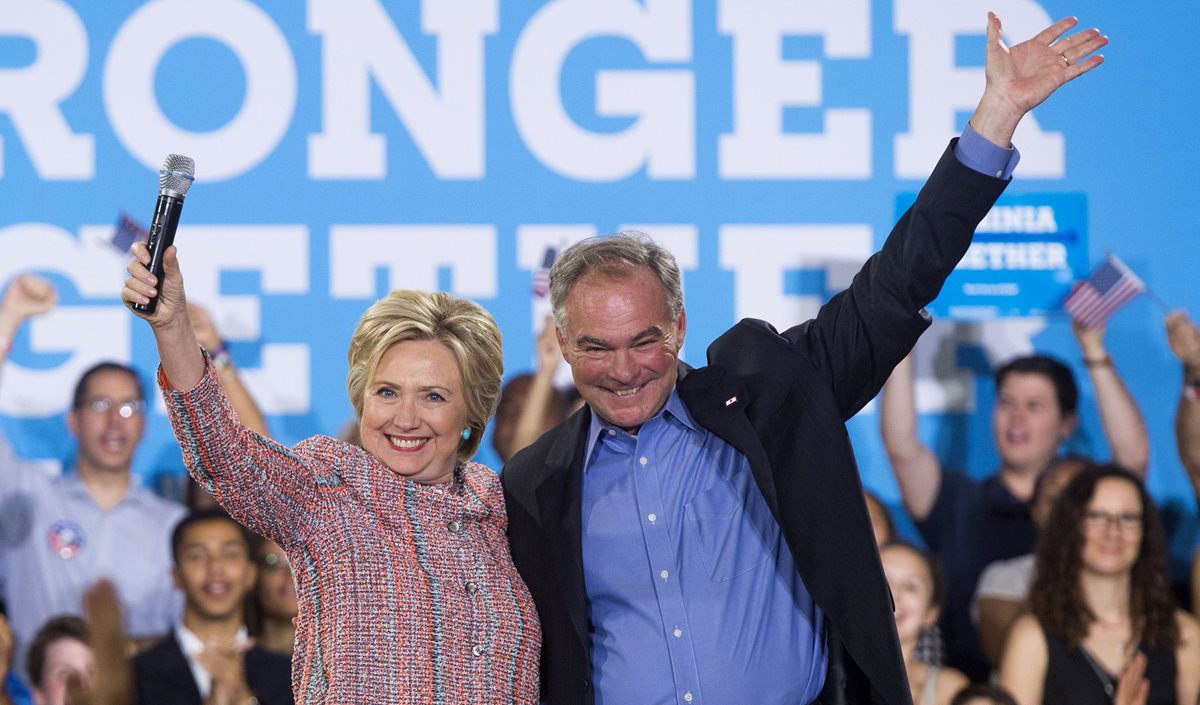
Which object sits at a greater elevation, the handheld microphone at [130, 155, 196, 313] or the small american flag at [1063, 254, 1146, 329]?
the small american flag at [1063, 254, 1146, 329]

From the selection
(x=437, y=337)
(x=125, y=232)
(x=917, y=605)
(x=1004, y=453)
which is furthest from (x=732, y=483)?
(x=125, y=232)

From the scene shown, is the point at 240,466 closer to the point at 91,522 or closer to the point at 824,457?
the point at 824,457

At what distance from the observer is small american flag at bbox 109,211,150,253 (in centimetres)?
487

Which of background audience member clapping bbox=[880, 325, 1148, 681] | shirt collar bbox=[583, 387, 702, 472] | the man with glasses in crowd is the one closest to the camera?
shirt collar bbox=[583, 387, 702, 472]

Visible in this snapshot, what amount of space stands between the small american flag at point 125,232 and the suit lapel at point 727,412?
303 cm

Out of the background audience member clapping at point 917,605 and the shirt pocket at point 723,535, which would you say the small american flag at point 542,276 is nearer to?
the background audience member clapping at point 917,605

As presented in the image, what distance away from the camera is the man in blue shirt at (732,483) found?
221 cm

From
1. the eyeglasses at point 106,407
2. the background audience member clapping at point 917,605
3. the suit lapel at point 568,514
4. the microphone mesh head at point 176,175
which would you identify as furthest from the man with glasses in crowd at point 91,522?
the microphone mesh head at point 176,175

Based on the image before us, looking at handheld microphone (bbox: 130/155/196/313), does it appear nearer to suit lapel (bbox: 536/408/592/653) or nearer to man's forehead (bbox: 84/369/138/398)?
suit lapel (bbox: 536/408/592/653)

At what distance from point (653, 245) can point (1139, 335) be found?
3152 millimetres

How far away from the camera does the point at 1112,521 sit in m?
4.48

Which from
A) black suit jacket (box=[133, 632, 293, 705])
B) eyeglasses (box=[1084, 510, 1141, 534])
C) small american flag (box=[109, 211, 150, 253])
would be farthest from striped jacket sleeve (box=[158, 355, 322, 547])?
eyeglasses (box=[1084, 510, 1141, 534])

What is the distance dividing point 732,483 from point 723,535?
0.09 metres

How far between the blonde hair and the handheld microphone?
1.44ft
